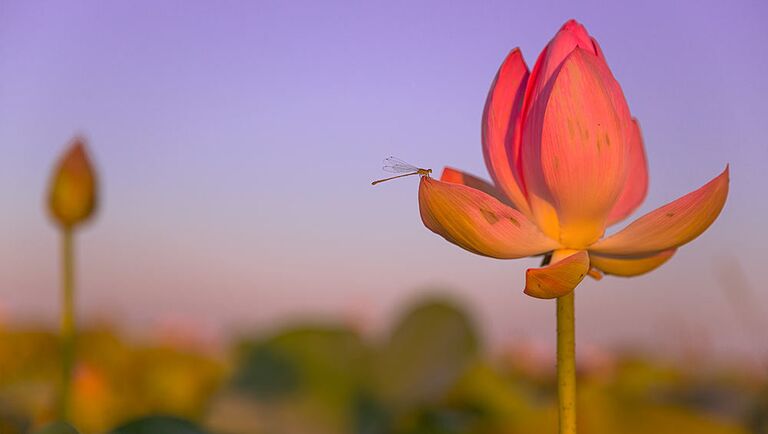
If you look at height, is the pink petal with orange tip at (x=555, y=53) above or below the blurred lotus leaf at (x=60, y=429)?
above

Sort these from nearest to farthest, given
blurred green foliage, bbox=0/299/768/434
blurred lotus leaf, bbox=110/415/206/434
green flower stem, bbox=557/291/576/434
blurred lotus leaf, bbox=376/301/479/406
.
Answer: green flower stem, bbox=557/291/576/434
blurred lotus leaf, bbox=110/415/206/434
blurred green foliage, bbox=0/299/768/434
blurred lotus leaf, bbox=376/301/479/406

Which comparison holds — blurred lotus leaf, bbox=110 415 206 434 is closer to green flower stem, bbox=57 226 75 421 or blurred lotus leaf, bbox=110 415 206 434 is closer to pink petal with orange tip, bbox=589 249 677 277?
green flower stem, bbox=57 226 75 421

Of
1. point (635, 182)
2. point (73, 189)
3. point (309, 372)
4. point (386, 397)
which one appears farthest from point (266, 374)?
point (635, 182)

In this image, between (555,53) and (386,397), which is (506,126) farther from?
(386,397)

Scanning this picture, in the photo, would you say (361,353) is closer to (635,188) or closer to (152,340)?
(635,188)

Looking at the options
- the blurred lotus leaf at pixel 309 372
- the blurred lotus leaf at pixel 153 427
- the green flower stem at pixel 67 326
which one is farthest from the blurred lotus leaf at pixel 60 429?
the blurred lotus leaf at pixel 309 372

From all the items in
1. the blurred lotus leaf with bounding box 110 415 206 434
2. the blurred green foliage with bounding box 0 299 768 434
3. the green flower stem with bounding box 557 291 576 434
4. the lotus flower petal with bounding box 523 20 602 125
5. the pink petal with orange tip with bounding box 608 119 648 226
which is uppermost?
the lotus flower petal with bounding box 523 20 602 125

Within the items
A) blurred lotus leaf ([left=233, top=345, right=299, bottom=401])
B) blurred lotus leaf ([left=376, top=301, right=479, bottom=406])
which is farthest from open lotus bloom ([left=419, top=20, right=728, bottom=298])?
blurred lotus leaf ([left=233, top=345, right=299, bottom=401])

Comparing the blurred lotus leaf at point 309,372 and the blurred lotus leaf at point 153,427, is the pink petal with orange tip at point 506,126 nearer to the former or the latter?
the blurred lotus leaf at point 153,427
